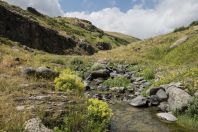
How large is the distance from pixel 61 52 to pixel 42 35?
767 cm

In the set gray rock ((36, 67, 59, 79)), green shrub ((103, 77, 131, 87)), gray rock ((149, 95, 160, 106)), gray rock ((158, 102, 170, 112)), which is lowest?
gray rock ((158, 102, 170, 112))

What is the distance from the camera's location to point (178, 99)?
25109 mm

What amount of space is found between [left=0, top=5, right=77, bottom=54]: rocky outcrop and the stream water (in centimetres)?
6138

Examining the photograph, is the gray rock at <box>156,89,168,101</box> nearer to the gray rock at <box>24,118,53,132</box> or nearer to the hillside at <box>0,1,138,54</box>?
the gray rock at <box>24,118,53,132</box>

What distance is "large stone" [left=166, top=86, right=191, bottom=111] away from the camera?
24.4 m

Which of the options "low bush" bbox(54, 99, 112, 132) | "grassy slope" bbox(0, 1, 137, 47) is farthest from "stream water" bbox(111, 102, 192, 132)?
"grassy slope" bbox(0, 1, 137, 47)

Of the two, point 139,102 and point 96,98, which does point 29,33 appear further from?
point 96,98

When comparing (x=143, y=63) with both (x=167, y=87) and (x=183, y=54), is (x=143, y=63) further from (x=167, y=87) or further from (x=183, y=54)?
(x=167, y=87)

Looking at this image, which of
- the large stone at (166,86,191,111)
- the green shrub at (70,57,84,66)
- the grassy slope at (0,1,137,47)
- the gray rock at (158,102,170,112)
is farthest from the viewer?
the grassy slope at (0,1,137,47)

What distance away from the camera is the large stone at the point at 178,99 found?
24391 mm

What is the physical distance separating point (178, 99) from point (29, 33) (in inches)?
2773

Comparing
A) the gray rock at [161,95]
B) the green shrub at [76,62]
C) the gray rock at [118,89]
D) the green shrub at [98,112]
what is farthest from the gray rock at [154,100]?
the green shrub at [76,62]

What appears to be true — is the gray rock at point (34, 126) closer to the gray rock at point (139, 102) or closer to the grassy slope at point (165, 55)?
the gray rock at point (139, 102)

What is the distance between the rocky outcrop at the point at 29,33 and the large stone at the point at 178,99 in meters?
62.4
